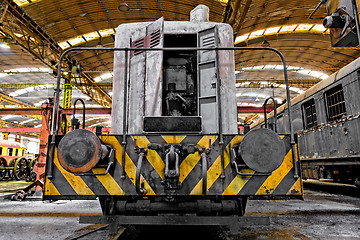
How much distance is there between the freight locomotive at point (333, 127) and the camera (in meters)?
5.99

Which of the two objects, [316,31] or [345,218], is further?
[316,31]

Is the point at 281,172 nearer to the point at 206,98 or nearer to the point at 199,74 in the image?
the point at 206,98

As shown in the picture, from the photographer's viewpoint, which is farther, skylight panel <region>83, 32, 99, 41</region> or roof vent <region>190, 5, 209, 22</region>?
skylight panel <region>83, 32, 99, 41</region>

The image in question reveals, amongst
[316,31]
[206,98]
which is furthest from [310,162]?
[316,31]

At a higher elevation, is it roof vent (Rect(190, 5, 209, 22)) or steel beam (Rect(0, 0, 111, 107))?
steel beam (Rect(0, 0, 111, 107))

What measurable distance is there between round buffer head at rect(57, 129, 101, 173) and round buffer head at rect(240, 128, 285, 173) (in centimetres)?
131

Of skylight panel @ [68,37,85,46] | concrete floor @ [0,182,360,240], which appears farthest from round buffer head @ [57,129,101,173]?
skylight panel @ [68,37,85,46]

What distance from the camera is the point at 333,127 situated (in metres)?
6.63

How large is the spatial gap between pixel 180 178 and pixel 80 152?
94 cm

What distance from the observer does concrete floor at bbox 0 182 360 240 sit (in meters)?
3.11

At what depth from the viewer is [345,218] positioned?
4086 mm

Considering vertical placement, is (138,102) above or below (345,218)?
above

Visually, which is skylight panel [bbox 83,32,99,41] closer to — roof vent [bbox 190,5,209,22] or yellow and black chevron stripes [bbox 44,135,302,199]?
roof vent [bbox 190,5,209,22]

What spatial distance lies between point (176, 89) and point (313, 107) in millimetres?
6119
